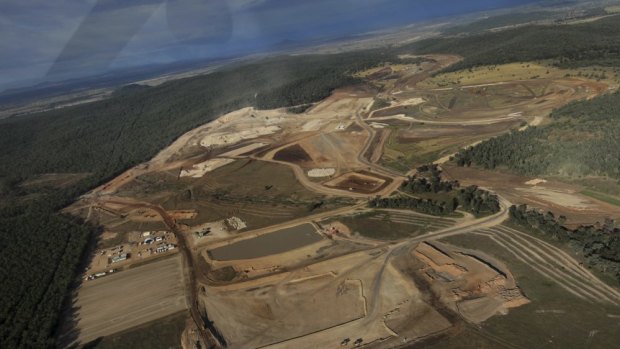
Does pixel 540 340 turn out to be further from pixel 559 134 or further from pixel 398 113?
pixel 398 113

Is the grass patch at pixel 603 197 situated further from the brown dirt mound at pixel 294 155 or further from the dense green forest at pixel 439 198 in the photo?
the brown dirt mound at pixel 294 155

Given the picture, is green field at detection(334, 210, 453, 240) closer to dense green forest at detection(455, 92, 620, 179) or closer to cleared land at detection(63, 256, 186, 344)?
dense green forest at detection(455, 92, 620, 179)

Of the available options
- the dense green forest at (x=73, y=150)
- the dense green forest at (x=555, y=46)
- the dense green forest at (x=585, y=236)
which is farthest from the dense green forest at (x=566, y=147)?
the dense green forest at (x=73, y=150)

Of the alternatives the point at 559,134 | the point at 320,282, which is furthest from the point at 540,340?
the point at 559,134

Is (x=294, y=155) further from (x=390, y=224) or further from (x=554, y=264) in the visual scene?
(x=554, y=264)

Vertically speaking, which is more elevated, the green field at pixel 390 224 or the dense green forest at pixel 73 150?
the dense green forest at pixel 73 150

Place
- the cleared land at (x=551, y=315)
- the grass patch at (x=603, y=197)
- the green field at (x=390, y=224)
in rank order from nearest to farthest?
the cleared land at (x=551, y=315) < the grass patch at (x=603, y=197) < the green field at (x=390, y=224)
